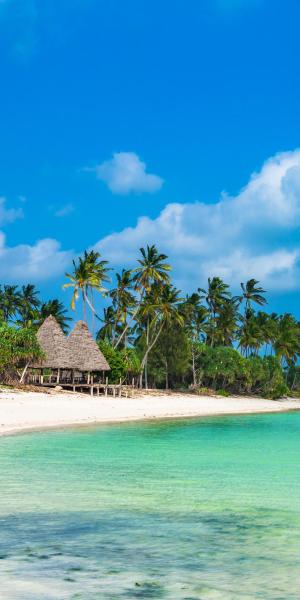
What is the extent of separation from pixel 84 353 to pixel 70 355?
3.78ft

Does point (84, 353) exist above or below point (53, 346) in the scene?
below

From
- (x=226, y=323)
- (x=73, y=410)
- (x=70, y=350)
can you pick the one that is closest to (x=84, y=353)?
(x=70, y=350)

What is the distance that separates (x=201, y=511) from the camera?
28.4 feet

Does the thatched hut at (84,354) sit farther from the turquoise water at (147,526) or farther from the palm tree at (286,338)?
the palm tree at (286,338)

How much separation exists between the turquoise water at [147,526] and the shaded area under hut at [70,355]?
3093cm

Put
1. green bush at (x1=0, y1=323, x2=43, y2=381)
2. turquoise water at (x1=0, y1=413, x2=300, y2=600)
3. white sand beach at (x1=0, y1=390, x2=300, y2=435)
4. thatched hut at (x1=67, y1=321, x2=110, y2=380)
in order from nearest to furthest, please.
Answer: turquoise water at (x1=0, y1=413, x2=300, y2=600) → white sand beach at (x1=0, y1=390, x2=300, y2=435) → green bush at (x1=0, y1=323, x2=43, y2=381) → thatched hut at (x1=67, y1=321, x2=110, y2=380)

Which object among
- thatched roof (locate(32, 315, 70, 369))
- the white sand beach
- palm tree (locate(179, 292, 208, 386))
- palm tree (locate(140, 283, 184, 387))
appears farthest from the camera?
palm tree (locate(179, 292, 208, 386))

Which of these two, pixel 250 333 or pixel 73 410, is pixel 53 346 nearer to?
pixel 73 410

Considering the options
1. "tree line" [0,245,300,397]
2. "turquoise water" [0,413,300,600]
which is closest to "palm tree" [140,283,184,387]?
"tree line" [0,245,300,397]

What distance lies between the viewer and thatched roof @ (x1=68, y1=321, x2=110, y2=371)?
158 feet

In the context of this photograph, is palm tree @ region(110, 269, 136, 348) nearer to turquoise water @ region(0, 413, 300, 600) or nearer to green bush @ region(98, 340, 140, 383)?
green bush @ region(98, 340, 140, 383)

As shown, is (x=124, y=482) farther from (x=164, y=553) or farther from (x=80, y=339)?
(x=80, y=339)

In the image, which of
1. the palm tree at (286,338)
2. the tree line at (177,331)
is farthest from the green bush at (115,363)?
the palm tree at (286,338)

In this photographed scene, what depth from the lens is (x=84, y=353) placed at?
48.8 m
